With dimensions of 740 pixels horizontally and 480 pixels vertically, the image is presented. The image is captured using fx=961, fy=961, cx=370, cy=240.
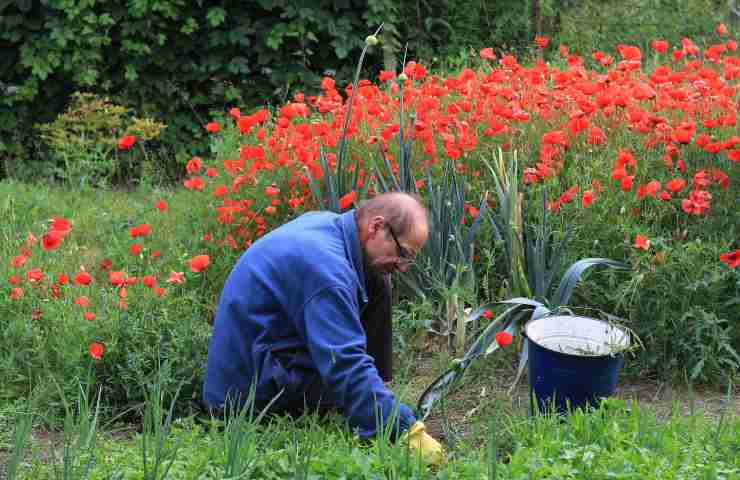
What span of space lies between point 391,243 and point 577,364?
29.4 inches

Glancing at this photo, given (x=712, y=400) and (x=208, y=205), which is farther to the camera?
(x=208, y=205)

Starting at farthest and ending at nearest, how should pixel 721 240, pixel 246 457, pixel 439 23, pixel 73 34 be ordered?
1. pixel 439 23
2. pixel 73 34
3. pixel 721 240
4. pixel 246 457

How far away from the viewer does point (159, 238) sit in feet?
15.8

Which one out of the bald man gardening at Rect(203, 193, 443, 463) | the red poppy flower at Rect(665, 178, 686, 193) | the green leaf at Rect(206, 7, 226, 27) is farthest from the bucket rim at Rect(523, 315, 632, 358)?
the green leaf at Rect(206, 7, 226, 27)

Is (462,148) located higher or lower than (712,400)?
higher

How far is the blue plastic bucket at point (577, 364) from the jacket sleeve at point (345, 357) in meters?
0.53

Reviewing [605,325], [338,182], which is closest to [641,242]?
[605,325]

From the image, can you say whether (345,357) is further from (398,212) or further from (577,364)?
(577,364)

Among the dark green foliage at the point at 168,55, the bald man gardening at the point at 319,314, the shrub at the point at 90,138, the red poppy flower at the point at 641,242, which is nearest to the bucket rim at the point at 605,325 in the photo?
the red poppy flower at the point at 641,242

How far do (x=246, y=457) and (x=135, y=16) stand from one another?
5.23 metres

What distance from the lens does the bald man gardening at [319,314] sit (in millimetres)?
2998

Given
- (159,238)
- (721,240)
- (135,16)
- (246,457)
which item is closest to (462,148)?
(721,240)

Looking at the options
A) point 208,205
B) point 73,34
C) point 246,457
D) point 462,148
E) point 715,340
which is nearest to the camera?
point 246,457

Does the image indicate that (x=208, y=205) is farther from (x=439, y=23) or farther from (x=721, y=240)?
(x=439, y=23)
